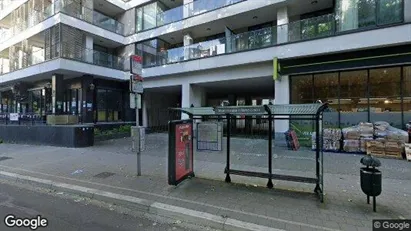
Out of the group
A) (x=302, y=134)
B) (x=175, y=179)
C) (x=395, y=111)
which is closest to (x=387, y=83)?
(x=395, y=111)

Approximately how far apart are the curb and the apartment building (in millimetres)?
9754

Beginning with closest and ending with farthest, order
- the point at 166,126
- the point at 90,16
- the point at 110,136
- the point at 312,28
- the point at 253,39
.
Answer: the point at 312,28 < the point at 253,39 < the point at 110,136 < the point at 90,16 < the point at 166,126

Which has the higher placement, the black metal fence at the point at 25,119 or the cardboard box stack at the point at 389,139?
the black metal fence at the point at 25,119

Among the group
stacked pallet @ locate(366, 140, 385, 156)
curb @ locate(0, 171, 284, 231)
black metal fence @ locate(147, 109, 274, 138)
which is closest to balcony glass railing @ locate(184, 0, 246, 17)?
black metal fence @ locate(147, 109, 274, 138)

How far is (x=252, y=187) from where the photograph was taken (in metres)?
5.81

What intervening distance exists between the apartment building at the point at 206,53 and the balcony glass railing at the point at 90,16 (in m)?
0.09

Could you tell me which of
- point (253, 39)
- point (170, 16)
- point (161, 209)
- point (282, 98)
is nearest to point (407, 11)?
point (282, 98)

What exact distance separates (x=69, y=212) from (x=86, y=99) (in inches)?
584

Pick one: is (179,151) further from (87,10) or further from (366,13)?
(87,10)

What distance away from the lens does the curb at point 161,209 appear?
405 cm

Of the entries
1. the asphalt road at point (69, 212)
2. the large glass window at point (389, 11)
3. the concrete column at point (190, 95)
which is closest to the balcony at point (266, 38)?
the large glass window at point (389, 11)

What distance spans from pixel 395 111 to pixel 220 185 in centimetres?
947

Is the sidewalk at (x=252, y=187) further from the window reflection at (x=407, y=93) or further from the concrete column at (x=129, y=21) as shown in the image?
the concrete column at (x=129, y=21)

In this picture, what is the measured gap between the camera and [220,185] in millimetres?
6008
